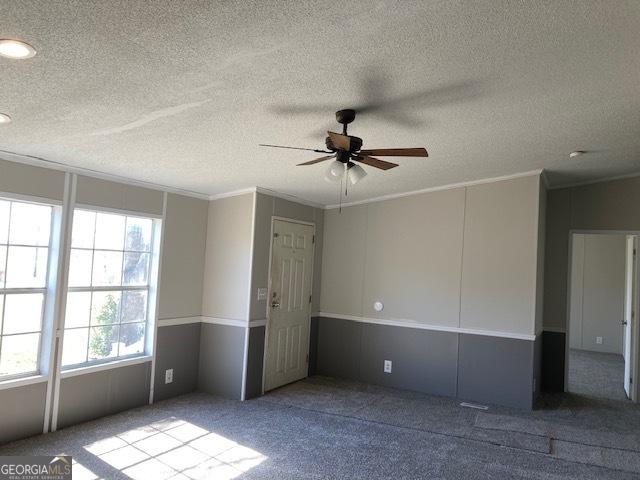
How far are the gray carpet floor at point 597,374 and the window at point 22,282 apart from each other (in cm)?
592

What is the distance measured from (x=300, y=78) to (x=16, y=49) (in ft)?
4.15

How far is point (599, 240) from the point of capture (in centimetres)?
812

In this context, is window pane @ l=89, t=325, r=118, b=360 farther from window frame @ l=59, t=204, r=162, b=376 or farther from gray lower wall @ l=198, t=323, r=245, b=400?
gray lower wall @ l=198, t=323, r=245, b=400

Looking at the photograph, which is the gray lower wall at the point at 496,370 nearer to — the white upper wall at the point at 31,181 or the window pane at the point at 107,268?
the window pane at the point at 107,268

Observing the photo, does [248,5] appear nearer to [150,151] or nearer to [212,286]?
[150,151]

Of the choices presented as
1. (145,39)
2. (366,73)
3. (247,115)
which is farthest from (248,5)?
(247,115)

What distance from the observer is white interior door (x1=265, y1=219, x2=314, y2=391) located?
17.2 ft

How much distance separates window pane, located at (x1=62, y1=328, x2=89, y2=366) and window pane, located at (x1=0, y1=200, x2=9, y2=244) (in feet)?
3.06

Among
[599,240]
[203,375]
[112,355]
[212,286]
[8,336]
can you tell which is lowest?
[203,375]

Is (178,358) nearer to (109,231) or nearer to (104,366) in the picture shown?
(104,366)

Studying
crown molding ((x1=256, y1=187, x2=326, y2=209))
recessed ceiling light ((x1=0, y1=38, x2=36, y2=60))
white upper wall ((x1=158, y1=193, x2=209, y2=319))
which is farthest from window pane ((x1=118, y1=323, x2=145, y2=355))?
recessed ceiling light ((x1=0, y1=38, x2=36, y2=60))

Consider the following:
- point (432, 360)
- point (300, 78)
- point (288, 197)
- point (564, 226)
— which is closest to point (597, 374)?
point (564, 226)

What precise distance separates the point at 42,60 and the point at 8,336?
246cm

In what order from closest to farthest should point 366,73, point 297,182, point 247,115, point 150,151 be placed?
point 366,73
point 247,115
point 150,151
point 297,182
